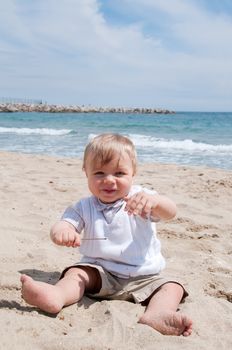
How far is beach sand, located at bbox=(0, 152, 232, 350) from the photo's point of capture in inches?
79.8

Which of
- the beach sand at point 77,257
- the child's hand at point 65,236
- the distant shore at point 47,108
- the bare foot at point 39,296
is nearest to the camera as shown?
the beach sand at point 77,257

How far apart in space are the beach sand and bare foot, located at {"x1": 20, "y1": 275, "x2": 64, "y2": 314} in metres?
0.05

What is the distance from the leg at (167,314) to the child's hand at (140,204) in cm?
44

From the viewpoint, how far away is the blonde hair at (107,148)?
2520 millimetres

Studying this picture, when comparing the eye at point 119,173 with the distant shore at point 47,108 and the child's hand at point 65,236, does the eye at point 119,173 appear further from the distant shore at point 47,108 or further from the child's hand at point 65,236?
the distant shore at point 47,108

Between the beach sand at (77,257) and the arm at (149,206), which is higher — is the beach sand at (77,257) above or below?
below

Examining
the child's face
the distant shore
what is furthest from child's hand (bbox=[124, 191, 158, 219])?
the distant shore

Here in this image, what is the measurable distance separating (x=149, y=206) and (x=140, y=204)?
52 mm

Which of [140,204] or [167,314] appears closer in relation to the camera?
[167,314]

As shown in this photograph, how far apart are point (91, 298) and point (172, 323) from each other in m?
0.61

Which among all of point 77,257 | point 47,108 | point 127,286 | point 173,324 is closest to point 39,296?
point 127,286

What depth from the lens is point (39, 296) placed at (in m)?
2.23

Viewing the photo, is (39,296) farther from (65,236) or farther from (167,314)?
(167,314)

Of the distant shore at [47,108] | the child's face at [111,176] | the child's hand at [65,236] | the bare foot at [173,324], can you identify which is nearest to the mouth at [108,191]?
the child's face at [111,176]
